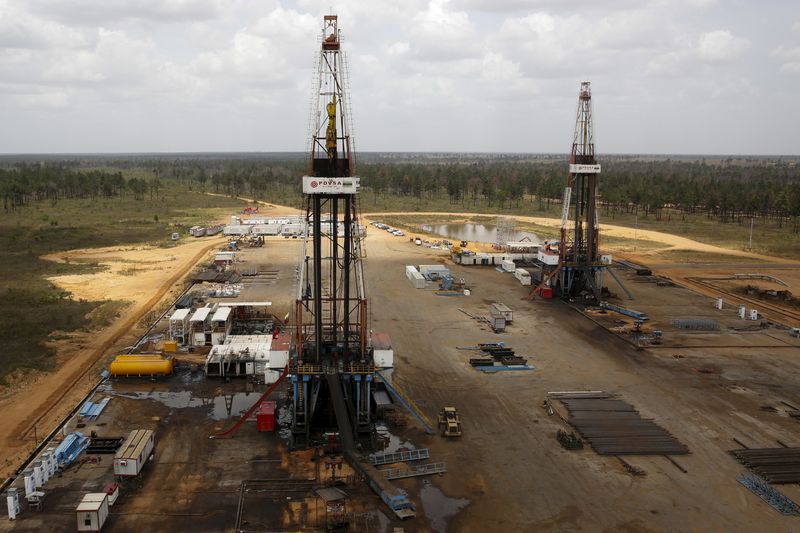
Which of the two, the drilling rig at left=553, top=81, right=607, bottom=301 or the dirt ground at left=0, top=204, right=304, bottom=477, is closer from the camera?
the dirt ground at left=0, top=204, right=304, bottom=477

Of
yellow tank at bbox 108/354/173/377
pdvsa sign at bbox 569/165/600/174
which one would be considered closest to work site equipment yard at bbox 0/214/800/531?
yellow tank at bbox 108/354/173/377

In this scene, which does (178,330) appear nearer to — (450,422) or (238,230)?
(450,422)

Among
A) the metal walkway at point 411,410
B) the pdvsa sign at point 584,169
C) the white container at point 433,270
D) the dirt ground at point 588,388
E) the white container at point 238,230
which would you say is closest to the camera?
the dirt ground at point 588,388

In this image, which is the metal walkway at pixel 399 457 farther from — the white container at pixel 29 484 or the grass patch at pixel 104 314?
the grass patch at pixel 104 314

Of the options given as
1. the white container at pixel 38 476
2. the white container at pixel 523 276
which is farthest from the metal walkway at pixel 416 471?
the white container at pixel 523 276

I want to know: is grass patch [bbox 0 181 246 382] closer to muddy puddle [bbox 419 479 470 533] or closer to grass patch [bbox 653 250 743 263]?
muddy puddle [bbox 419 479 470 533]

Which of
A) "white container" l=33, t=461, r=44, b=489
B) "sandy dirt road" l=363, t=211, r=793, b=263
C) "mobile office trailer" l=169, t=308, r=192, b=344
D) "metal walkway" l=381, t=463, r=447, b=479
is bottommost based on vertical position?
"metal walkway" l=381, t=463, r=447, b=479

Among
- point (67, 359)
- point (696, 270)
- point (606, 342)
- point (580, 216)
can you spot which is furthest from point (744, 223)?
point (67, 359)
